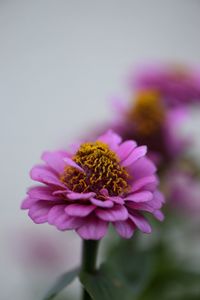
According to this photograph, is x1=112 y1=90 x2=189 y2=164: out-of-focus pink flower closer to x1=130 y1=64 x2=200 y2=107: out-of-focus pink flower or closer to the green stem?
x1=130 y1=64 x2=200 y2=107: out-of-focus pink flower

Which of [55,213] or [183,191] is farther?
→ [183,191]

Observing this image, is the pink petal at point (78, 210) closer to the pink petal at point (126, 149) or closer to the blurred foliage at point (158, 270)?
the pink petal at point (126, 149)

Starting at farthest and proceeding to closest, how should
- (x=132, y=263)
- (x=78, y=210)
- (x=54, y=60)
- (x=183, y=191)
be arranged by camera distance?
(x=54, y=60) → (x=183, y=191) → (x=132, y=263) → (x=78, y=210)

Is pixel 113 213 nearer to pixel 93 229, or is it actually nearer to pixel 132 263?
pixel 93 229

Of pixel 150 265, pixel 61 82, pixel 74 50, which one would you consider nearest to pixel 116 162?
pixel 150 265

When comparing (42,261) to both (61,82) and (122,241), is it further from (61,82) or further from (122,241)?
(61,82)

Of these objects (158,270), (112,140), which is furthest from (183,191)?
(112,140)
